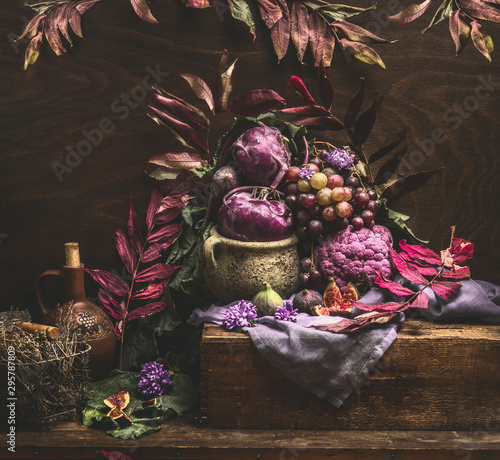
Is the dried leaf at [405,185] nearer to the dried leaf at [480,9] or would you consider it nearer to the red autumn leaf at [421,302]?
the red autumn leaf at [421,302]

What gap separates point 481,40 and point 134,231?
44.5 inches

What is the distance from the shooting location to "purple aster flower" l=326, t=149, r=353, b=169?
51.6 inches

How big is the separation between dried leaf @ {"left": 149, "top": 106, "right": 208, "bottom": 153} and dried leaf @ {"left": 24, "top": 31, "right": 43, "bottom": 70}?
374mm

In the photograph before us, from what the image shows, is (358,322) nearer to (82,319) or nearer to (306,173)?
(306,173)

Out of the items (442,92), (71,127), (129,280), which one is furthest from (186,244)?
(442,92)

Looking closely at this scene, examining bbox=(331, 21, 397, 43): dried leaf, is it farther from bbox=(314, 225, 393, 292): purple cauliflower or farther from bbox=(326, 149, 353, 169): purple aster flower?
bbox=(314, 225, 393, 292): purple cauliflower

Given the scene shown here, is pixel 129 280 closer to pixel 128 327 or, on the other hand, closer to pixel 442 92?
pixel 128 327

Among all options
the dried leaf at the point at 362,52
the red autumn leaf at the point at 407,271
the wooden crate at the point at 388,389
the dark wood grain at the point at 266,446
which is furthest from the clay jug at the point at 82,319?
the dried leaf at the point at 362,52

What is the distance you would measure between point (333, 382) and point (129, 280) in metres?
0.69

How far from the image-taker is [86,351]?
1179mm

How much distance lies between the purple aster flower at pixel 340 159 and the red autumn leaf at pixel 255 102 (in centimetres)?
19

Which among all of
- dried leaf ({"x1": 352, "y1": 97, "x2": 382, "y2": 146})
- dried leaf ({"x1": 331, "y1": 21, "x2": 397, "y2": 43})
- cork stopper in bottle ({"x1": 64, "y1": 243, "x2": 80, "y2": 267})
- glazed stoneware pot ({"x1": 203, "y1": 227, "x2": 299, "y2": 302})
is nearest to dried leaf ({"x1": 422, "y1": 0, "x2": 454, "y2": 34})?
dried leaf ({"x1": 331, "y1": 21, "x2": 397, "y2": 43})

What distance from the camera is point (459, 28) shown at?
4.70 ft

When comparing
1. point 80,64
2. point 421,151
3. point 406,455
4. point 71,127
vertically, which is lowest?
point 406,455
